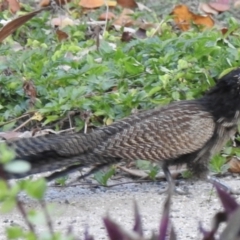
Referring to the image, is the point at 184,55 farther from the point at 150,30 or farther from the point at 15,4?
the point at 15,4

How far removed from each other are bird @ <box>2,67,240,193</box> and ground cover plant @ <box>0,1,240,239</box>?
280 mm

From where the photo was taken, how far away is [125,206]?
4.73 m

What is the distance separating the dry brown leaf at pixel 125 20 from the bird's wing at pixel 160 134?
8.79 ft

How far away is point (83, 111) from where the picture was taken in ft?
18.7

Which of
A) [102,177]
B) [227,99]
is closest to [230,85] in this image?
[227,99]

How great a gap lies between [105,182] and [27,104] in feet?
3.83

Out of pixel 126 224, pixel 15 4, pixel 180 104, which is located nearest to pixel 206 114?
pixel 180 104

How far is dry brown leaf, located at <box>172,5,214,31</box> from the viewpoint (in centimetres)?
753

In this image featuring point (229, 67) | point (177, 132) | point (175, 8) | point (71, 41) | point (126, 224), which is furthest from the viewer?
point (175, 8)

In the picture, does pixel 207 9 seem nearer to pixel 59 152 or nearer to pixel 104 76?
pixel 104 76

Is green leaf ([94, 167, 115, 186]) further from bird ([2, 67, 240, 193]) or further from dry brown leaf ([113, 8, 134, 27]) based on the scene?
dry brown leaf ([113, 8, 134, 27])

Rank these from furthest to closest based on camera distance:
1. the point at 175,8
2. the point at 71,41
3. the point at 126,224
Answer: the point at 175,8 < the point at 71,41 < the point at 126,224

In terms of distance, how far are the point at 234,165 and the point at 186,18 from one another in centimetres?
259

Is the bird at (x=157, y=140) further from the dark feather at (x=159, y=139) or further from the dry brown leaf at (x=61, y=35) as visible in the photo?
the dry brown leaf at (x=61, y=35)
